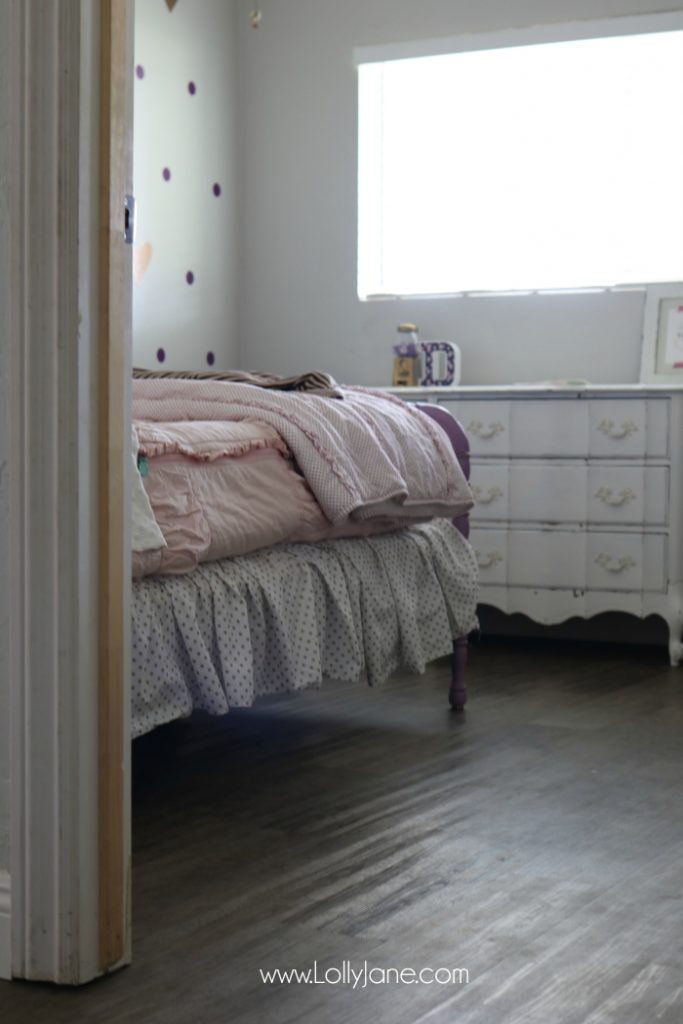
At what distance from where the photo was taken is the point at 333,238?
4.82 metres

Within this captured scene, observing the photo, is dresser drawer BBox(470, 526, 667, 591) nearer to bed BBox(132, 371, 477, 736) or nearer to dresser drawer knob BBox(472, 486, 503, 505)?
dresser drawer knob BBox(472, 486, 503, 505)

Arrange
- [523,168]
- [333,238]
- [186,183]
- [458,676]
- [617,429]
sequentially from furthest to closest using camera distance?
[333,238] → [186,183] → [523,168] → [617,429] → [458,676]

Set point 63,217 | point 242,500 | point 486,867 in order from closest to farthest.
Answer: point 63,217 → point 486,867 → point 242,500

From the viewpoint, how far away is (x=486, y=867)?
1.94 m

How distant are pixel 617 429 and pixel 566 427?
16 cm

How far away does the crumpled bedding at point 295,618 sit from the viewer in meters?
2.04

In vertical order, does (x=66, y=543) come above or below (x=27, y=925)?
above

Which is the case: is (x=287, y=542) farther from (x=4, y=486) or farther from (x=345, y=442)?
(x=4, y=486)

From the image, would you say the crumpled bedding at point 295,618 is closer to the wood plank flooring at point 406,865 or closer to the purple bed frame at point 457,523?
the purple bed frame at point 457,523

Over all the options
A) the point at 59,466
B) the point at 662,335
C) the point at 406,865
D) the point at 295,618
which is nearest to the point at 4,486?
the point at 59,466

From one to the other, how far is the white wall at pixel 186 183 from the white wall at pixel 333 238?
10 centimetres

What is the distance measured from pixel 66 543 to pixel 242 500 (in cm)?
86

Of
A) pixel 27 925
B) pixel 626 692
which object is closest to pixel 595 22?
pixel 626 692

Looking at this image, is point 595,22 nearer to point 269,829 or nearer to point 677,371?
point 677,371
